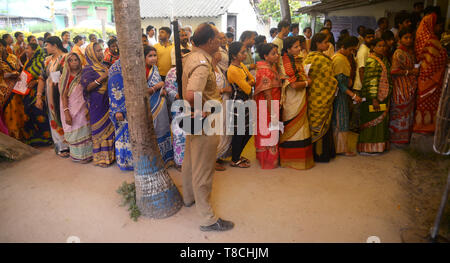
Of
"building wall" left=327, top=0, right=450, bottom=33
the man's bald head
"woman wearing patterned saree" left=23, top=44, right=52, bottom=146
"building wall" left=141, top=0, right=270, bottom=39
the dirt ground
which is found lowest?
the dirt ground

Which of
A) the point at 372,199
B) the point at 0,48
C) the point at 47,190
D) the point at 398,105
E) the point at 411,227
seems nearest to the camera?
the point at 411,227

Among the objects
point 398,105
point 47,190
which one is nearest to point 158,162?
point 47,190

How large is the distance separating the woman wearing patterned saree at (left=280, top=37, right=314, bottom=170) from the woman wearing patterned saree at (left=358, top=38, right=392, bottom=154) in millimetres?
955

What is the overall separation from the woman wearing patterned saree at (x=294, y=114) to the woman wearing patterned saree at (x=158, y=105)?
1.53 metres

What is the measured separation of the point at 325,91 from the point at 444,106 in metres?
1.55

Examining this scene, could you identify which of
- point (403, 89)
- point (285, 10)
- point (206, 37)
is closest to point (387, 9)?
point (285, 10)

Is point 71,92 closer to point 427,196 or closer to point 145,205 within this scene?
point 145,205

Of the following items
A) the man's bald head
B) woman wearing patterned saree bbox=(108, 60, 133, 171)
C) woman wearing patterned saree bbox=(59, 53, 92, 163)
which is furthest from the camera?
woman wearing patterned saree bbox=(59, 53, 92, 163)

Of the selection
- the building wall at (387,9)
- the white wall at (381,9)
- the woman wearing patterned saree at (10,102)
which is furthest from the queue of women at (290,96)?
the white wall at (381,9)

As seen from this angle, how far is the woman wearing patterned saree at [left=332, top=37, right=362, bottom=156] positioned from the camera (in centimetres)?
414

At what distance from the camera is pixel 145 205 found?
9.91 feet

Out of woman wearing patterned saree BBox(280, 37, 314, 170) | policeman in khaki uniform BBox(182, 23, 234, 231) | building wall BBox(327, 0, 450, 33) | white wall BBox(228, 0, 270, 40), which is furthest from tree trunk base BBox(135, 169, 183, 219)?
white wall BBox(228, 0, 270, 40)

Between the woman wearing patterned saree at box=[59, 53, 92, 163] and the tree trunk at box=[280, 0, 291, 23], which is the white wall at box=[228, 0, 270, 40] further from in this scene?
the woman wearing patterned saree at box=[59, 53, 92, 163]

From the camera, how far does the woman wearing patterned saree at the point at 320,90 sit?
396 cm
